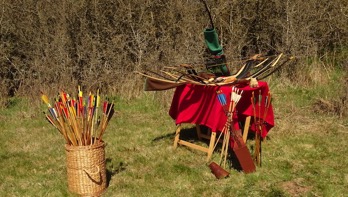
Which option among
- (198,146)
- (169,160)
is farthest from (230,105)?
(169,160)

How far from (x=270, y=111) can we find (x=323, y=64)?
14.1 feet

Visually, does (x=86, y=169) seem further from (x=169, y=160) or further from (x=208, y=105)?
(x=208, y=105)

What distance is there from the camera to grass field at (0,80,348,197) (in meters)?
3.91

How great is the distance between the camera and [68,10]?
8.11 metres

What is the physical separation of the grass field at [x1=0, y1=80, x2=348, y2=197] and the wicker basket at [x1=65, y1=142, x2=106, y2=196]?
0.59 feet

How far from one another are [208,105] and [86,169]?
5.07 ft

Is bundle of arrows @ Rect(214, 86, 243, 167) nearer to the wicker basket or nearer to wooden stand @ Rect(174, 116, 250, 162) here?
wooden stand @ Rect(174, 116, 250, 162)

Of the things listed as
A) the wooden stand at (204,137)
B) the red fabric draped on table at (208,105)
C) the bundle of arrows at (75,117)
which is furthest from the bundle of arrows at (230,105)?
the bundle of arrows at (75,117)

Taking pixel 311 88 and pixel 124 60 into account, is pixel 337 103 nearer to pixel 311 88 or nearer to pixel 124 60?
pixel 311 88

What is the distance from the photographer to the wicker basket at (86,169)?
3537 mm

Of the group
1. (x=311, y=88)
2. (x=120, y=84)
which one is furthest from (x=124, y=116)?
(x=311, y=88)

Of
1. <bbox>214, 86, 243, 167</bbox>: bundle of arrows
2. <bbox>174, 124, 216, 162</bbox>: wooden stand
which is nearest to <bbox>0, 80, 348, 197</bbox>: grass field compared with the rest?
<bbox>174, 124, 216, 162</bbox>: wooden stand

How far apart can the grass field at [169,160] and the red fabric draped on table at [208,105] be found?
467 mm

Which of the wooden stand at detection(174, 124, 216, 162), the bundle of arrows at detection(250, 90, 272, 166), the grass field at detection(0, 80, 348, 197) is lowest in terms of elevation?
the grass field at detection(0, 80, 348, 197)
